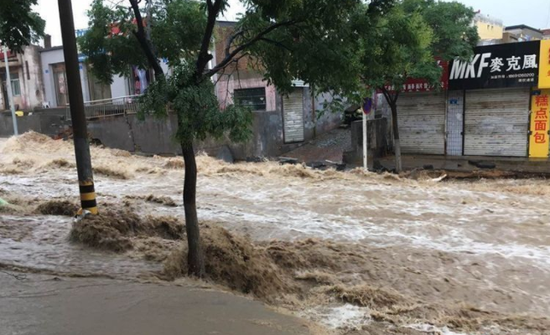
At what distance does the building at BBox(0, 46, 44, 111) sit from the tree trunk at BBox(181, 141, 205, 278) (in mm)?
31558

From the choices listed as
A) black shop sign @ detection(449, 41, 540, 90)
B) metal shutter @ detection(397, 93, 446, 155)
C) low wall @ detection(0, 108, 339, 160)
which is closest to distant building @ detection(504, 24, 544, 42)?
metal shutter @ detection(397, 93, 446, 155)

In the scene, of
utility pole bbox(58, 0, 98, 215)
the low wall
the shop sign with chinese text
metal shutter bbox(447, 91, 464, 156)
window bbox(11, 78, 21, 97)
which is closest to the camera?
utility pole bbox(58, 0, 98, 215)

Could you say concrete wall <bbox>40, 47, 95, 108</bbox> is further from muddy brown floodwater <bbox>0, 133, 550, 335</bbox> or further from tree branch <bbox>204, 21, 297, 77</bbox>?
tree branch <bbox>204, 21, 297, 77</bbox>

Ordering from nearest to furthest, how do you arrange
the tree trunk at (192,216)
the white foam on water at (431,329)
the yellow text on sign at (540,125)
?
the white foam on water at (431,329) → the tree trunk at (192,216) → the yellow text on sign at (540,125)

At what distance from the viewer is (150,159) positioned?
21.3 m

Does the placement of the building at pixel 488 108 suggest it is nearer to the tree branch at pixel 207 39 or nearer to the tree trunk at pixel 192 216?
the tree branch at pixel 207 39

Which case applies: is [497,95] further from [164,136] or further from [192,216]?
[192,216]

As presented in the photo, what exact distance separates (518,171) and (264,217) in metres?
9.44

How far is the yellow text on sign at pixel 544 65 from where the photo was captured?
16.0 m

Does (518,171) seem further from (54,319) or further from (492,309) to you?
(54,319)

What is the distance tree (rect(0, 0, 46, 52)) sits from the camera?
24.4 feet

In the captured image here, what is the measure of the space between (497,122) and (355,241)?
1129 centimetres

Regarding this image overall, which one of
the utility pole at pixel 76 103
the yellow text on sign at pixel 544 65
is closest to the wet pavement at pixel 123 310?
the utility pole at pixel 76 103

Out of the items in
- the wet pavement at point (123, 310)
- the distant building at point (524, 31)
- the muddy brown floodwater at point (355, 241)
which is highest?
the distant building at point (524, 31)
